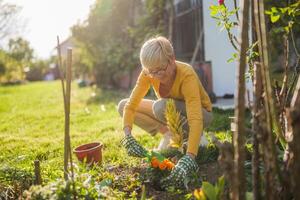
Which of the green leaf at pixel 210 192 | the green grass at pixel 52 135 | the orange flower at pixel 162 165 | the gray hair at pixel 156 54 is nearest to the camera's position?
the green leaf at pixel 210 192

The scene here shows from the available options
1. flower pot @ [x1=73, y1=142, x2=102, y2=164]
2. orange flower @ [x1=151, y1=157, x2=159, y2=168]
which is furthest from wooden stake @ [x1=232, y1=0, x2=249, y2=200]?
flower pot @ [x1=73, y1=142, x2=102, y2=164]

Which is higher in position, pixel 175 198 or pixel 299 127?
pixel 299 127

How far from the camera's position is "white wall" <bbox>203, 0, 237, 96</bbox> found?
707cm

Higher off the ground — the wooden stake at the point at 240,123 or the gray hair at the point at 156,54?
the gray hair at the point at 156,54

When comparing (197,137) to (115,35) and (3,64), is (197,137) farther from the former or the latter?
(3,64)

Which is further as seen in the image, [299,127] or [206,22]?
[206,22]

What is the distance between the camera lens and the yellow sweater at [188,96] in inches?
107

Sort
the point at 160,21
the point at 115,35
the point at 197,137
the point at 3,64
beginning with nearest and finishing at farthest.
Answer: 1. the point at 197,137
2. the point at 160,21
3. the point at 115,35
4. the point at 3,64

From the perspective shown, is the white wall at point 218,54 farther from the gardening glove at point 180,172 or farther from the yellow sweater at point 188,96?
the gardening glove at point 180,172

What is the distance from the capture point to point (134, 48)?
35.2 ft

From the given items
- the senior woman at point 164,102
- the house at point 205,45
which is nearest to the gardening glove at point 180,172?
the senior woman at point 164,102

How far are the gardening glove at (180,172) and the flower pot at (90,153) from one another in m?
0.77

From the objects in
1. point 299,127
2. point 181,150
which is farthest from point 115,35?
point 299,127

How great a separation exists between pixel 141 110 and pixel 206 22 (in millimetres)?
4295
